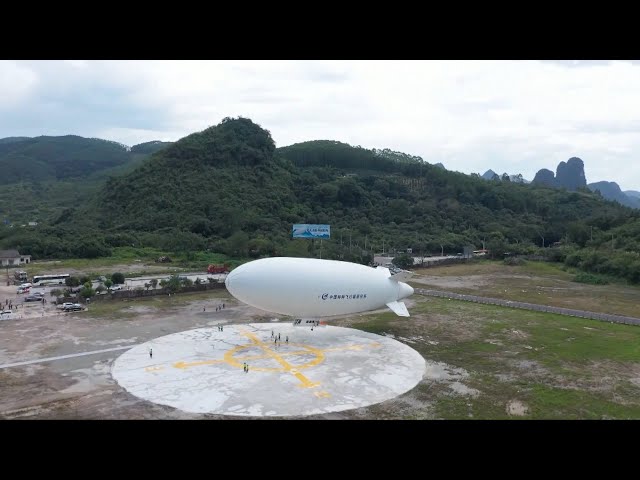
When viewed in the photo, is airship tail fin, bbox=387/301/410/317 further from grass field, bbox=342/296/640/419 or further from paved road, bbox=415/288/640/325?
paved road, bbox=415/288/640/325

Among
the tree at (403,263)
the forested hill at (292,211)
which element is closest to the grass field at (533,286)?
the tree at (403,263)

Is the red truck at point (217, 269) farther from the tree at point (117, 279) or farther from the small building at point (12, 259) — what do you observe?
the small building at point (12, 259)

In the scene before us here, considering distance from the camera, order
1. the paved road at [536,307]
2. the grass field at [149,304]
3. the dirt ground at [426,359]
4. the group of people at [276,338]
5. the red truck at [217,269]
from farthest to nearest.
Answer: the red truck at [217,269] → the paved road at [536,307] → the grass field at [149,304] → the group of people at [276,338] → the dirt ground at [426,359]

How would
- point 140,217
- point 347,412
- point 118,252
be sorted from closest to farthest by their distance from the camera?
1. point 347,412
2. point 118,252
3. point 140,217

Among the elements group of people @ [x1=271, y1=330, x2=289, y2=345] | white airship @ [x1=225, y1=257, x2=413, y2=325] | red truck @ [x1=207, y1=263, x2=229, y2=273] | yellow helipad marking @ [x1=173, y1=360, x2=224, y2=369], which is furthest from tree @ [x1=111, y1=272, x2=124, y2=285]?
yellow helipad marking @ [x1=173, y1=360, x2=224, y2=369]

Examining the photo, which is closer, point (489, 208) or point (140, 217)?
point (140, 217)

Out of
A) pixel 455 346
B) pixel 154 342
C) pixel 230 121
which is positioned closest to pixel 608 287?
pixel 455 346

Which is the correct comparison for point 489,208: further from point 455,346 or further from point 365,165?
point 455,346
